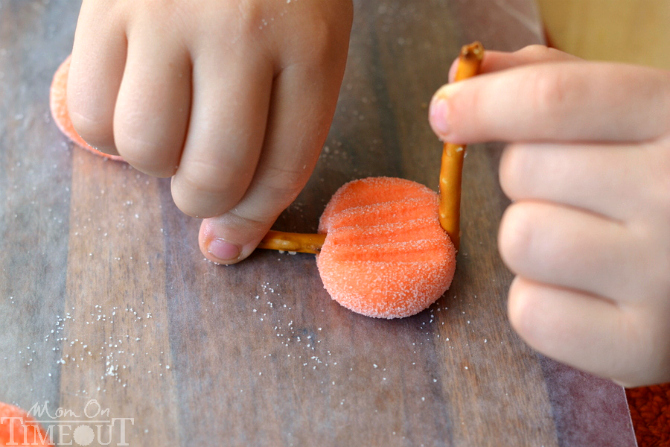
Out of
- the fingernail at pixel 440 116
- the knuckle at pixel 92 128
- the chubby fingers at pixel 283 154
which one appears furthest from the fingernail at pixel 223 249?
the fingernail at pixel 440 116

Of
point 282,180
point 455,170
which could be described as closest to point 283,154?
point 282,180

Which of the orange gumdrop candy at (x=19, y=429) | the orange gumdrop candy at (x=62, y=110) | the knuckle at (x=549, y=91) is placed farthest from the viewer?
the orange gumdrop candy at (x=62, y=110)

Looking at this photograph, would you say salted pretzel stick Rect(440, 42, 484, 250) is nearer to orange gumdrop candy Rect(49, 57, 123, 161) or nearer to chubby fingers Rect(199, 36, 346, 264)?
chubby fingers Rect(199, 36, 346, 264)

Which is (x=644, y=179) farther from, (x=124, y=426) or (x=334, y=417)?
(x=124, y=426)

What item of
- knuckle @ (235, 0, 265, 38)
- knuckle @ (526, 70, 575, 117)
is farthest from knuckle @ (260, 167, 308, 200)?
knuckle @ (526, 70, 575, 117)

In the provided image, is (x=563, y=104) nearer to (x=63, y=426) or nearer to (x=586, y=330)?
(x=586, y=330)

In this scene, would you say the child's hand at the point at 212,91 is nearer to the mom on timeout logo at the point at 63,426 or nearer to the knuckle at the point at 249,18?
the knuckle at the point at 249,18

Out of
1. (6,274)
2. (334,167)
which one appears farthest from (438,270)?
(6,274)
